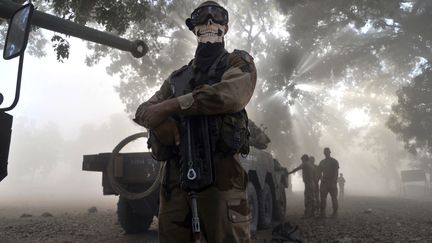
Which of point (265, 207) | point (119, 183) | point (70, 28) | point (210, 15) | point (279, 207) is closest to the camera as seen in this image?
point (210, 15)

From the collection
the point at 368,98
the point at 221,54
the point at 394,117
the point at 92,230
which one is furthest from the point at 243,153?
the point at 368,98

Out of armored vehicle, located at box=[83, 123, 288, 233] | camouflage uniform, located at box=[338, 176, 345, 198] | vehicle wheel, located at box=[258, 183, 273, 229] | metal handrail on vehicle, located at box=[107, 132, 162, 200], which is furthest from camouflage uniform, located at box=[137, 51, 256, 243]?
camouflage uniform, located at box=[338, 176, 345, 198]

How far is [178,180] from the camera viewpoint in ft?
7.86

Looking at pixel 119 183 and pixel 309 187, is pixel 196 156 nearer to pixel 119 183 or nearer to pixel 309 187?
pixel 119 183

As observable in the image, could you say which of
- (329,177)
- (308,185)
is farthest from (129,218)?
(329,177)

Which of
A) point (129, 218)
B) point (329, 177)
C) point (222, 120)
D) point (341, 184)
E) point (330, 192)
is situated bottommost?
point (129, 218)

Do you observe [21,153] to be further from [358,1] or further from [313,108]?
[358,1]

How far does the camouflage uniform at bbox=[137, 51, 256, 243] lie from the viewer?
2.26m

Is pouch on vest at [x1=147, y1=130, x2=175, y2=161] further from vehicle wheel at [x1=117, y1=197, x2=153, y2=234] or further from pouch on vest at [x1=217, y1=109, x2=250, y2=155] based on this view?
vehicle wheel at [x1=117, y1=197, x2=153, y2=234]

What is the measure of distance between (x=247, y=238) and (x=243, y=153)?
19.8 inches

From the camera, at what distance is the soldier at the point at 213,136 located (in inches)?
89.5

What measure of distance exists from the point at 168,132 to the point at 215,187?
427 mm

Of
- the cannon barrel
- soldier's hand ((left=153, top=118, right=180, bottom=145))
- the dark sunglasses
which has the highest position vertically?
the cannon barrel

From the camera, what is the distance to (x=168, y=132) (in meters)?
2.40
